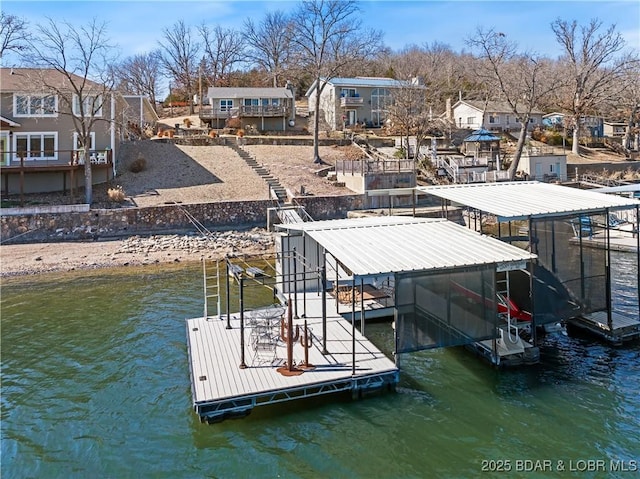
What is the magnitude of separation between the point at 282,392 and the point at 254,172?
28.9 m

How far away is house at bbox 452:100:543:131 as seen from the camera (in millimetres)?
56438

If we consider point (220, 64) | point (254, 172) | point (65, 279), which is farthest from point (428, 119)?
point (220, 64)

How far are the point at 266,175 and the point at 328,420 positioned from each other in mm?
28510

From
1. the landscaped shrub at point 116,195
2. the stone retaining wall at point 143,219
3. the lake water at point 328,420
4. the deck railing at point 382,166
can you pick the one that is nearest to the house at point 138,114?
the landscaped shrub at point 116,195

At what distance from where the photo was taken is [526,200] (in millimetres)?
14578

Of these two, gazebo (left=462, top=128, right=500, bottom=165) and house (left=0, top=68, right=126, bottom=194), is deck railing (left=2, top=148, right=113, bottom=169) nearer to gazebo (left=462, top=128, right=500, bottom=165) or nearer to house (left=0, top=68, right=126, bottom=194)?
house (left=0, top=68, right=126, bottom=194)

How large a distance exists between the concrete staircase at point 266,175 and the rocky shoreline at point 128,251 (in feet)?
15.0

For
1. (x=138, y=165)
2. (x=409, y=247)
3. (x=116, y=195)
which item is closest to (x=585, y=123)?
(x=138, y=165)

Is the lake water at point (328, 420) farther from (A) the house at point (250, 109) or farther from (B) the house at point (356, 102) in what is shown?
(B) the house at point (356, 102)

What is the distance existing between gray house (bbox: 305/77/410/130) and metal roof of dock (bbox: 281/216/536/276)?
42.8 meters

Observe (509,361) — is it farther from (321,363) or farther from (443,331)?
(321,363)

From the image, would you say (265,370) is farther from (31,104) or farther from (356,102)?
(356,102)

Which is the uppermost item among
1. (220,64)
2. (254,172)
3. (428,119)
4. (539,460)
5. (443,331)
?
(220,64)

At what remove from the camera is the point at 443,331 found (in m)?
11.4
